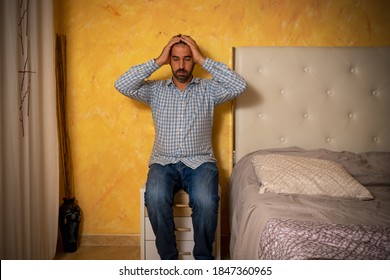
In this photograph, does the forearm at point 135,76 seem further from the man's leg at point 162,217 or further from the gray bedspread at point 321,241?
the gray bedspread at point 321,241

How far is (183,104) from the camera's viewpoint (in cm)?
199

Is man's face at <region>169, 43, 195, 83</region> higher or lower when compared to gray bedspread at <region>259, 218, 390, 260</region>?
higher

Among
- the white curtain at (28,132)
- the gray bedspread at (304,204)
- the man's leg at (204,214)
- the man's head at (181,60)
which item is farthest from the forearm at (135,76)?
the gray bedspread at (304,204)

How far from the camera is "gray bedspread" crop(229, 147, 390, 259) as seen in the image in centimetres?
138

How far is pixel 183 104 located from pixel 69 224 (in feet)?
3.41

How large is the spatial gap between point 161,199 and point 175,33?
110 cm

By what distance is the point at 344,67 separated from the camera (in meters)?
2.17

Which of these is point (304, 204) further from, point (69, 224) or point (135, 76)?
point (69, 224)

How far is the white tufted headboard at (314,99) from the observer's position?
2162 millimetres

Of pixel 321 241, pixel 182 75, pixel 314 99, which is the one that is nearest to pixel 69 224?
pixel 182 75

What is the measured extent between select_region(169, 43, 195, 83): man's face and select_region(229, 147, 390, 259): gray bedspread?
65 cm

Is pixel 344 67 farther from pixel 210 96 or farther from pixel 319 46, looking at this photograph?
pixel 210 96

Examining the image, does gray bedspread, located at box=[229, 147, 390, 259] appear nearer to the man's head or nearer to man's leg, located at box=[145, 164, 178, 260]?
man's leg, located at box=[145, 164, 178, 260]

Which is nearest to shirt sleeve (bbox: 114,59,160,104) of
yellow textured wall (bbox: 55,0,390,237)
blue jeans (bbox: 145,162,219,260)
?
yellow textured wall (bbox: 55,0,390,237)
